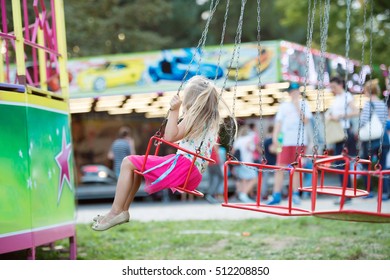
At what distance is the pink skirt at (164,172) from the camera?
4.85 meters

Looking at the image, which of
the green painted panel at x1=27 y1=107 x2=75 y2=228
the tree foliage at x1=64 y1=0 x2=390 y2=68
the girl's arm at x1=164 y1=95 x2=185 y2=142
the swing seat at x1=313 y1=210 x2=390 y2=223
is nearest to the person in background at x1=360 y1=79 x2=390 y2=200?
the green painted panel at x1=27 y1=107 x2=75 y2=228

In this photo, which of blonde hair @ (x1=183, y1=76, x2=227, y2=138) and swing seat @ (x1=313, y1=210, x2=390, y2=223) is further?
blonde hair @ (x1=183, y1=76, x2=227, y2=138)

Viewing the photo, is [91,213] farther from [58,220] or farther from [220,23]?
[220,23]

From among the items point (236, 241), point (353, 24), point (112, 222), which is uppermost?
point (353, 24)

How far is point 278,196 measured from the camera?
372 inches

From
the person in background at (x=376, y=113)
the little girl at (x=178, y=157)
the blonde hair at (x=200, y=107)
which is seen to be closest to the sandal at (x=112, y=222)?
the little girl at (x=178, y=157)

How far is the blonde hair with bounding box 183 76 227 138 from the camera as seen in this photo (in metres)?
5.05

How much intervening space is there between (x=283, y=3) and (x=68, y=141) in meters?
20.9

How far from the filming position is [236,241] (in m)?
8.09

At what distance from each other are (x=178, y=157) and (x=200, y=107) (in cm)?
41

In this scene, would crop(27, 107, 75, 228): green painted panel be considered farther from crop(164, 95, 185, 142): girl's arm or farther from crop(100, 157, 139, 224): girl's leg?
crop(164, 95, 185, 142): girl's arm

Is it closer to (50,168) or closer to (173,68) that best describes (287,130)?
(50,168)

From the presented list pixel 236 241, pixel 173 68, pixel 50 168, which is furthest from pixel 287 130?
pixel 173 68
